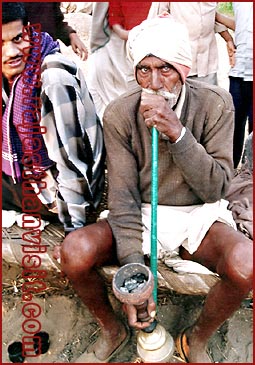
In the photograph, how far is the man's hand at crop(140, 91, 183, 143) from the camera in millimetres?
1917

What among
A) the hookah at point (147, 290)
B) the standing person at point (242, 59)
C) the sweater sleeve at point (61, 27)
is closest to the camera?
the hookah at point (147, 290)

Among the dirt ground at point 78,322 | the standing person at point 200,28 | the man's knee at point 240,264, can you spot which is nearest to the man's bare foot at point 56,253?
the dirt ground at point 78,322

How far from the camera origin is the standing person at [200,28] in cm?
300

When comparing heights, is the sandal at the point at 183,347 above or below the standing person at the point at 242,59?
below

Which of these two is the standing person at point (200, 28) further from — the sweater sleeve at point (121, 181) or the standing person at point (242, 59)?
the sweater sleeve at point (121, 181)

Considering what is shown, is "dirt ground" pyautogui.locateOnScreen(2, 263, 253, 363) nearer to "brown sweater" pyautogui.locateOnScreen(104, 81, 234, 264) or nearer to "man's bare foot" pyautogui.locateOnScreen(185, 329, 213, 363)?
"man's bare foot" pyautogui.locateOnScreen(185, 329, 213, 363)

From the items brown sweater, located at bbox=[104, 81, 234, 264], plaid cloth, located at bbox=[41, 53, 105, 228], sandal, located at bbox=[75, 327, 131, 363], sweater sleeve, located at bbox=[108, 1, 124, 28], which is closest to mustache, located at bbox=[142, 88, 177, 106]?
brown sweater, located at bbox=[104, 81, 234, 264]

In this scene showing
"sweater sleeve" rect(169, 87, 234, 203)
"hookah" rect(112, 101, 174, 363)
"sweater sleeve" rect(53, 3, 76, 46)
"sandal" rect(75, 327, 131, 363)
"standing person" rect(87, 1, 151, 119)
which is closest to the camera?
"hookah" rect(112, 101, 174, 363)

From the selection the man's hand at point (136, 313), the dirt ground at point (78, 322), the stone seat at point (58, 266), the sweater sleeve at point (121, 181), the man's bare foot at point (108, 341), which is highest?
the sweater sleeve at point (121, 181)

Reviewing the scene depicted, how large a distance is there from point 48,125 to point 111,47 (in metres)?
1.55

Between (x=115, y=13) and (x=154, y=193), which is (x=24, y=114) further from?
(x=115, y=13)

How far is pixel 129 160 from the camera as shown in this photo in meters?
2.22

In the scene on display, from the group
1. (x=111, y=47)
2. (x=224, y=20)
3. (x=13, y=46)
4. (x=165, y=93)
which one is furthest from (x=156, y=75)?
(x=111, y=47)

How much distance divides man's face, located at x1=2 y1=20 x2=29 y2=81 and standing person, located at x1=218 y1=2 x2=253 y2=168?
1.48 meters
